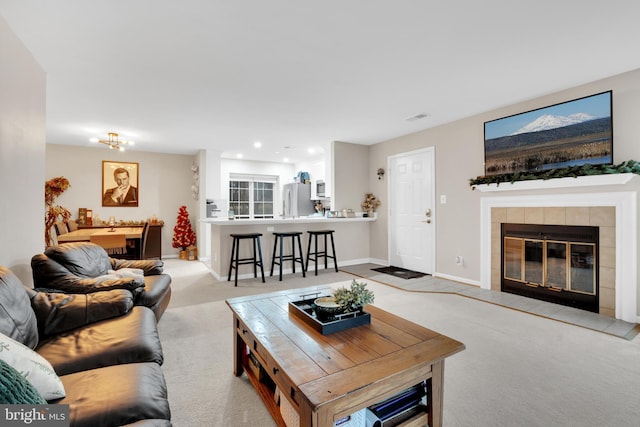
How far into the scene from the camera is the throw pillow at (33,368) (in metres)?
1.04

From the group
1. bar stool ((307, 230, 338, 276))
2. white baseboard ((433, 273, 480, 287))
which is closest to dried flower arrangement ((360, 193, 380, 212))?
bar stool ((307, 230, 338, 276))

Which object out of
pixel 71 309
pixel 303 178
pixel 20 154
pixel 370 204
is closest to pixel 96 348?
pixel 71 309

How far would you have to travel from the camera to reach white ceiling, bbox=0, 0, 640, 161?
206 centimetres

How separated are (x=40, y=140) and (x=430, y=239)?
506 centimetres

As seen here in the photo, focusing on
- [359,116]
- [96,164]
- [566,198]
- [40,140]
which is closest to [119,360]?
[40,140]

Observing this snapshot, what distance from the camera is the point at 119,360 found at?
4.90ft

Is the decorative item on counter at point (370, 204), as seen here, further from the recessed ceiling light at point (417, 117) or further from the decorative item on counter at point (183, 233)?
the decorative item on counter at point (183, 233)

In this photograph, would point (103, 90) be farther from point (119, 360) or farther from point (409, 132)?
point (409, 132)

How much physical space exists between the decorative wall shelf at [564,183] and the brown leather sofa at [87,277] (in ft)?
13.4

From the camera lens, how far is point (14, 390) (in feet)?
2.62

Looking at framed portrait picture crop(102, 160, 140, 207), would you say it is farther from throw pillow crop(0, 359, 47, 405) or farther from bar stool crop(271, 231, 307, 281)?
throw pillow crop(0, 359, 47, 405)

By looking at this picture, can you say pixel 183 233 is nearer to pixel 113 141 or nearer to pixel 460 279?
pixel 113 141

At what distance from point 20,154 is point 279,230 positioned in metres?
3.39

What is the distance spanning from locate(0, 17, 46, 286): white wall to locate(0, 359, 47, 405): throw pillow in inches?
75.0
